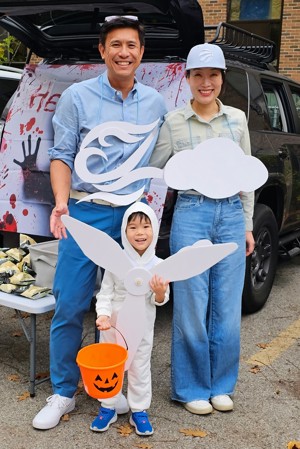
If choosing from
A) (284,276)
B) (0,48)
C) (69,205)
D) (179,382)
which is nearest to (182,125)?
(69,205)

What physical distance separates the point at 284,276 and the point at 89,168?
3456 millimetres

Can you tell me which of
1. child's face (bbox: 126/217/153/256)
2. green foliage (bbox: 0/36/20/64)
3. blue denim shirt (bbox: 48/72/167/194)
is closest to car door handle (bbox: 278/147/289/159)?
blue denim shirt (bbox: 48/72/167/194)

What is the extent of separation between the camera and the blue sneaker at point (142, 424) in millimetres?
2932

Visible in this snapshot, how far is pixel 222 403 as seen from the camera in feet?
10.5

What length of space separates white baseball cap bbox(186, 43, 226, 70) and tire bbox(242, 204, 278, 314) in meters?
1.81

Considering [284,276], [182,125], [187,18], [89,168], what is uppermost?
[187,18]

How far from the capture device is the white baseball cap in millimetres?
2916

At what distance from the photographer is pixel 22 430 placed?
9.80ft

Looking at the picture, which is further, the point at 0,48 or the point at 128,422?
the point at 0,48

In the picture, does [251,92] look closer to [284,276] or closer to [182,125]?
[182,125]

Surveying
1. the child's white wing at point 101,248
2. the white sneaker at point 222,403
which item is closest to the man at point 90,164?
the child's white wing at point 101,248

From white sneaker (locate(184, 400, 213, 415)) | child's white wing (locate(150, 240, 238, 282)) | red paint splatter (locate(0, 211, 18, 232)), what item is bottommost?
white sneaker (locate(184, 400, 213, 415))

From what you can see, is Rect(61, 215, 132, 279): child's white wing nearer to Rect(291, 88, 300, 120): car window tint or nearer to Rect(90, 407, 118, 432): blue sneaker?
Rect(90, 407, 118, 432): blue sneaker

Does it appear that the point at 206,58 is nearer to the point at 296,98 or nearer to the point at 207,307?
the point at 207,307
